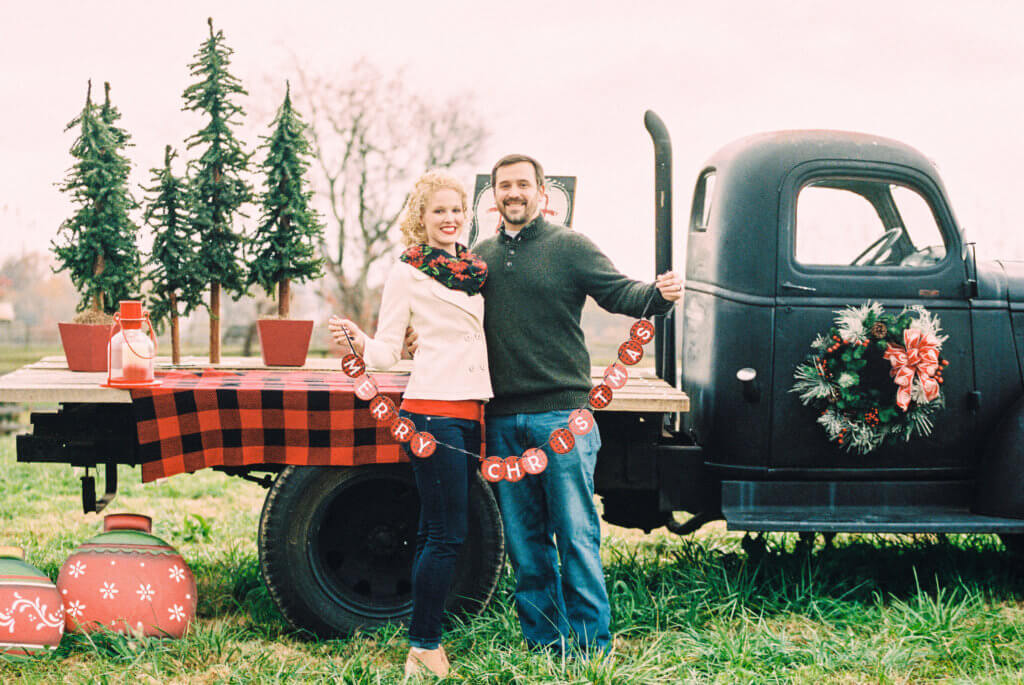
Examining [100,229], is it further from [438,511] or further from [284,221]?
[438,511]

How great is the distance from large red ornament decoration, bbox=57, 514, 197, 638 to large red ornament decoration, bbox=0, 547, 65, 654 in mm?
77

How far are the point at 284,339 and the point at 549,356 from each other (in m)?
1.56

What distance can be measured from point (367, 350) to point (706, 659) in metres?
1.74

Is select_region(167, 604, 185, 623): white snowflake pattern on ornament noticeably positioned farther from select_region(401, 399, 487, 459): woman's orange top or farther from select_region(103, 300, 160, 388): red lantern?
select_region(401, 399, 487, 459): woman's orange top

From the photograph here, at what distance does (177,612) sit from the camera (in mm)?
3354

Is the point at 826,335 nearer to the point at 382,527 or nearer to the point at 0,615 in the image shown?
the point at 382,527

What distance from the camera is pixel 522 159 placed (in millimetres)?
2879

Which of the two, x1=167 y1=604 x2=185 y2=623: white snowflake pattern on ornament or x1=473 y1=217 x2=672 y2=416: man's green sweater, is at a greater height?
x1=473 y1=217 x2=672 y2=416: man's green sweater

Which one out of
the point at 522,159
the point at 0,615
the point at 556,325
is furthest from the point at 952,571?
the point at 0,615

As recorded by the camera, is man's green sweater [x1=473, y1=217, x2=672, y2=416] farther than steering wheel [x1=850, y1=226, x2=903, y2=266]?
No

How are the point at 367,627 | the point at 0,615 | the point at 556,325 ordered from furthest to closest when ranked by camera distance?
the point at 367,627 → the point at 0,615 → the point at 556,325

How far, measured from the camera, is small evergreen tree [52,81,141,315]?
154 inches

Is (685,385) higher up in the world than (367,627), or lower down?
higher up

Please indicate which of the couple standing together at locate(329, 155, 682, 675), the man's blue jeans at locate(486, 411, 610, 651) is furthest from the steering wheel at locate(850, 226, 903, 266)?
the man's blue jeans at locate(486, 411, 610, 651)
